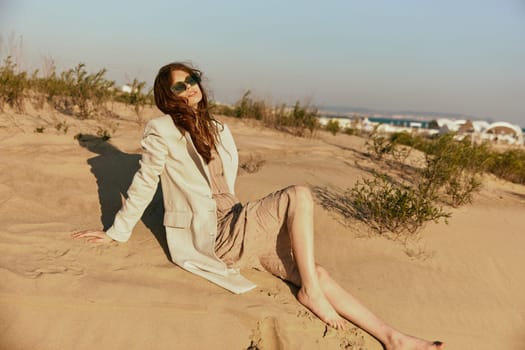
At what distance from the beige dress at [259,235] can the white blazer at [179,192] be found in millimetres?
90

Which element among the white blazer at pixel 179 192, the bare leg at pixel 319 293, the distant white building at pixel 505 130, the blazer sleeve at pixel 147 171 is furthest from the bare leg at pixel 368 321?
the distant white building at pixel 505 130

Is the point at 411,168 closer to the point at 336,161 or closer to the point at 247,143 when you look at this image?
the point at 336,161

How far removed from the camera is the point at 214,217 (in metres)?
2.88

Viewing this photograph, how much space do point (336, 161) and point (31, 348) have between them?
4.71 m

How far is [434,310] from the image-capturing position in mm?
3066

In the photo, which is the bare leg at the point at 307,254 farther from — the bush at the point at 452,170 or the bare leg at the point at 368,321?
the bush at the point at 452,170

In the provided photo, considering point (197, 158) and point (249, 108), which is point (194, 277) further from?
point (249, 108)

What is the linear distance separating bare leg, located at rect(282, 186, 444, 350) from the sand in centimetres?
8

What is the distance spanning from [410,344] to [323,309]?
0.52 m

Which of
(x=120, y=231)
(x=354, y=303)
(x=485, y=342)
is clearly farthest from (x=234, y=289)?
(x=485, y=342)

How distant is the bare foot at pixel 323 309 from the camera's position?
262 cm

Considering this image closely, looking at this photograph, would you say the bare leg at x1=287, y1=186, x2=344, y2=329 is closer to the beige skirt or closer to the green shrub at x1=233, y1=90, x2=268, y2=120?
the beige skirt

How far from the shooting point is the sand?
2391mm

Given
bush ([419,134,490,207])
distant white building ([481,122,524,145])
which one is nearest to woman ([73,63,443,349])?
bush ([419,134,490,207])
